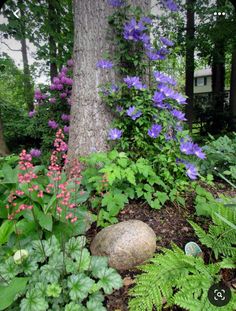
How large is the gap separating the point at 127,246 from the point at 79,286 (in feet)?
1.59

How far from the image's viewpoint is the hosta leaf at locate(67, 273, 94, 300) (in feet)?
4.69

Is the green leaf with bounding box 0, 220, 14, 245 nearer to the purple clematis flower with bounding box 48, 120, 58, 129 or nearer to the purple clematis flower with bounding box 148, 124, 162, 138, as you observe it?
the purple clematis flower with bounding box 148, 124, 162, 138

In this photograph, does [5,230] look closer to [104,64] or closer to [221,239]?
[221,239]

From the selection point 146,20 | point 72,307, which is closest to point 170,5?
point 146,20

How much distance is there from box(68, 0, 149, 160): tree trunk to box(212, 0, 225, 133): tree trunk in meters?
5.89

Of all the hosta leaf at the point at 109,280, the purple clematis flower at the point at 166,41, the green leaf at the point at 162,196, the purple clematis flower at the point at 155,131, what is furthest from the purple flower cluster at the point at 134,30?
the hosta leaf at the point at 109,280

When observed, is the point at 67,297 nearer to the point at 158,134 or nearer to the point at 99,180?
the point at 99,180

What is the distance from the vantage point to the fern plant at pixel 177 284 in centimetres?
139

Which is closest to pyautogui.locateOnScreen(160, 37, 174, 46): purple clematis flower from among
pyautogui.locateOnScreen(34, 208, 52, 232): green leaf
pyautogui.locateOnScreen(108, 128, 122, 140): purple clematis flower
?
pyautogui.locateOnScreen(108, 128, 122, 140): purple clematis flower

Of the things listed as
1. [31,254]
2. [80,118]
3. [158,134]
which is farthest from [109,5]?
[31,254]

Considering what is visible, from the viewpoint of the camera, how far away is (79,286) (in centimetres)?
146

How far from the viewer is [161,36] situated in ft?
9.02

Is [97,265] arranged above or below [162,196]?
below

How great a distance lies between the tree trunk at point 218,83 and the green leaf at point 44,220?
7.52 m
